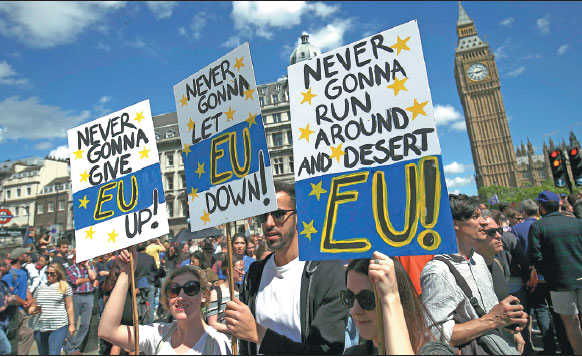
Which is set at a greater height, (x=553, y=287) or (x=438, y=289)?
(x=438, y=289)

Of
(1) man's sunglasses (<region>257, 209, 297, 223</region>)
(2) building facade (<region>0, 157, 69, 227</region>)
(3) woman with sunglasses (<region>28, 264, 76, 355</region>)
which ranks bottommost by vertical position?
(3) woman with sunglasses (<region>28, 264, 76, 355</region>)

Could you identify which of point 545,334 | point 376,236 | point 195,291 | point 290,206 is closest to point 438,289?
point 376,236

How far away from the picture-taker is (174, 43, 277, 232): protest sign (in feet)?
8.38

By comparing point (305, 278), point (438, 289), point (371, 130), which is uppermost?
point (371, 130)

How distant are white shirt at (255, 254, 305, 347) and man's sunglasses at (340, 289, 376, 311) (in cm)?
41

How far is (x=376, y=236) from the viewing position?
2053mm

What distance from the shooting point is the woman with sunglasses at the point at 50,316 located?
578 cm

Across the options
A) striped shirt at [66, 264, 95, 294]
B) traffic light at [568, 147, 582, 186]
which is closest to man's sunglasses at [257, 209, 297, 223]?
striped shirt at [66, 264, 95, 294]

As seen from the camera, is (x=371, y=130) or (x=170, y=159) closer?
(x=371, y=130)

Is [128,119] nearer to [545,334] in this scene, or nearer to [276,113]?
[545,334]

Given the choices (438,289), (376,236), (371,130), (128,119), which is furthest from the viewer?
(128,119)

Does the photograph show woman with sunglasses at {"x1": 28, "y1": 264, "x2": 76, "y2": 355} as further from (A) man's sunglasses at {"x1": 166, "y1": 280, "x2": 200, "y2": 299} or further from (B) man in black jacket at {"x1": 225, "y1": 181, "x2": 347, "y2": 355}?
(B) man in black jacket at {"x1": 225, "y1": 181, "x2": 347, "y2": 355}

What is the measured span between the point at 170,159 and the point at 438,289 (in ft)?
161

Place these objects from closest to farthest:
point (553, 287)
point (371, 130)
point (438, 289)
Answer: point (371, 130), point (438, 289), point (553, 287)
